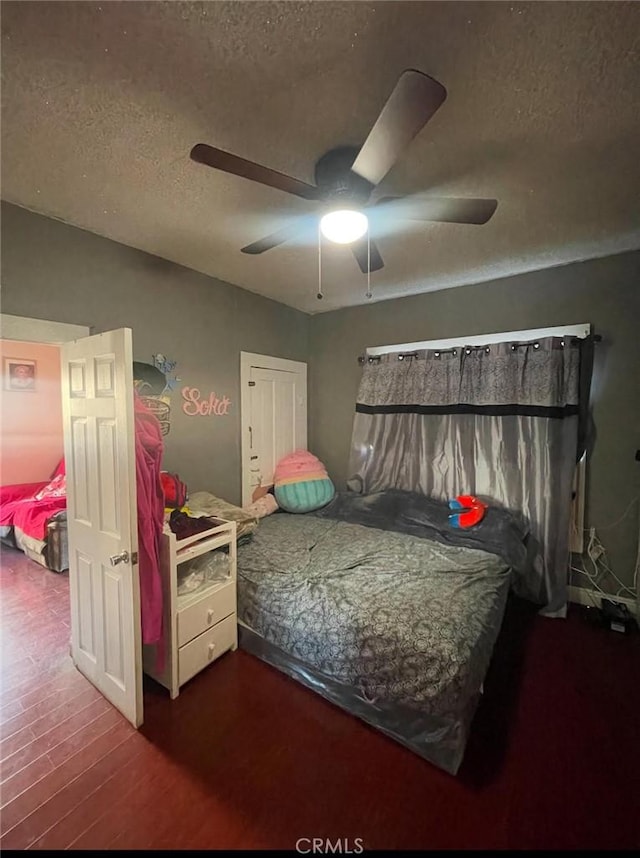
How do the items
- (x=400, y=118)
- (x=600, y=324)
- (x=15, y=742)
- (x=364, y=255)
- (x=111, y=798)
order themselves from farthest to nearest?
1. (x=600, y=324)
2. (x=364, y=255)
3. (x=15, y=742)
4. (x=111, y=798)
5. (x=400, y=118)

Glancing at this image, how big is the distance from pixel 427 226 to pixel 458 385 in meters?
1.33

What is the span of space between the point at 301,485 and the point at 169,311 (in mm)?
1851

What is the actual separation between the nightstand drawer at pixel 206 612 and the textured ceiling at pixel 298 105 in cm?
216

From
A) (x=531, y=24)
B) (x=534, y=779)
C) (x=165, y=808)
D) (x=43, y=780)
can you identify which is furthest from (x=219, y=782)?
(x=531, y=24)

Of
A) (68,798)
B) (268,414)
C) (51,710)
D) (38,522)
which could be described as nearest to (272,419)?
(268,414)

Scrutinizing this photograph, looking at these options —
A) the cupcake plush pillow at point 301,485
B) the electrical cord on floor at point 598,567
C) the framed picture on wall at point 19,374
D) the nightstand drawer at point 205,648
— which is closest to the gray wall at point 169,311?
the cupcake plush pillow at point 301,485

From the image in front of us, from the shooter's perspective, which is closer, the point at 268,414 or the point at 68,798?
the point at 68,798

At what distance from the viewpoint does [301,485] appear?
3.28 m

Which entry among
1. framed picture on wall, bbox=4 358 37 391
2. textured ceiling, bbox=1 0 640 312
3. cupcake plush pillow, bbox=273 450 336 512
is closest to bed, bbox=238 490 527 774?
cupcake plush pillow, bbox=273 450 336 512

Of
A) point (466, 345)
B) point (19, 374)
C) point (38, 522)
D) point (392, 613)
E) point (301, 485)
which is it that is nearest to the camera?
point (392, 613)

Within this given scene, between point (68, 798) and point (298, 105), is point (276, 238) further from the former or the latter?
point (68, 798)

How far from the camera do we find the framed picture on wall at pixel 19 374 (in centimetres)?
422

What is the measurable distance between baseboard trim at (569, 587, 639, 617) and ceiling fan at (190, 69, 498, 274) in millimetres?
2775

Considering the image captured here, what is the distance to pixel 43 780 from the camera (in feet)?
4.53
